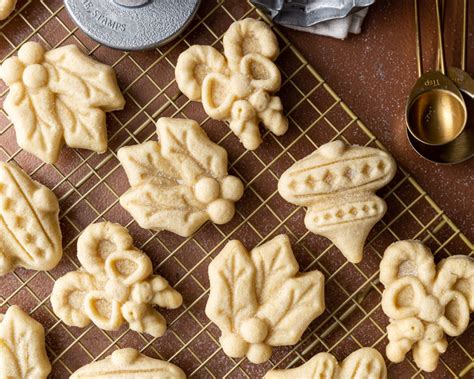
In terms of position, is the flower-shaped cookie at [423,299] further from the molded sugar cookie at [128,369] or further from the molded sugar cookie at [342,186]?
the molded sugar cookie at [128,369]

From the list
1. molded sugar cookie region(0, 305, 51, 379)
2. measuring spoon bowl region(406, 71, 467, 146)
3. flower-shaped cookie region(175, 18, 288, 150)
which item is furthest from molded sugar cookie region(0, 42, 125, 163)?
measuring spoon bowl region(406, 71, 467, 146)

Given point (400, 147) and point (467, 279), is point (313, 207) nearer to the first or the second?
point (400, 147)

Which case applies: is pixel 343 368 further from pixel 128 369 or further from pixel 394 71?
pixel 394 71

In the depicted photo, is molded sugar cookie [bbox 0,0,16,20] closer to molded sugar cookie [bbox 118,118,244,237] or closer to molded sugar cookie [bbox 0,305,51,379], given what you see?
molded sugar cookie [bbox 118,118,244,237]

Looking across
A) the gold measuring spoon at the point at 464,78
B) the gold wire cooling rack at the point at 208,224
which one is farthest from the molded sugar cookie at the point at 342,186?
the gold measuring spoon at the point at 464,78

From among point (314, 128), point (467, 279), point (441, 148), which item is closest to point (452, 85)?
point (441, 148)
